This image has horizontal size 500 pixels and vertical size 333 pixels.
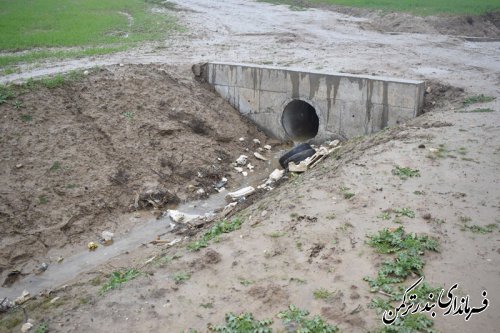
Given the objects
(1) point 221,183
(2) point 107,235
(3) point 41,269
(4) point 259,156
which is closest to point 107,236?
(2) point 107,235

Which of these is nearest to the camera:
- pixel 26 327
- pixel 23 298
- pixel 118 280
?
pixel 26 327

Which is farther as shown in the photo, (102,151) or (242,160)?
(242,160)

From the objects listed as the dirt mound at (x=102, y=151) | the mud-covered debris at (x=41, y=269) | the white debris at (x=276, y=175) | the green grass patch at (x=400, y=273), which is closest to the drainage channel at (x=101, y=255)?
the mud-covered debris at (x=41, y=269)

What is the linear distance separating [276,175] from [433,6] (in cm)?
2191

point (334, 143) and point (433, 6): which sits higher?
point (433, 6)

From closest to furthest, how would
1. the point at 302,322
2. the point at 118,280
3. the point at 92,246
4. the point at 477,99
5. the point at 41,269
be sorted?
the point at 302,322 < the point at 118,280 < the point at 41,269 < the point at 92,246 < the point at 477,99

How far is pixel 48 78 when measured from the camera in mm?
14938

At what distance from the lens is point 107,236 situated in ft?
38.0

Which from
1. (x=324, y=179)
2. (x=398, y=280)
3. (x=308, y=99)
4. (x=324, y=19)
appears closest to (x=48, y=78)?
(x=308, y=99)

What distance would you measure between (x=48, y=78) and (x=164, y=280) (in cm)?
1017

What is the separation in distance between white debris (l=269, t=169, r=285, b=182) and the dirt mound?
5.18 feet

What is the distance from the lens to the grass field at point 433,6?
28.6m

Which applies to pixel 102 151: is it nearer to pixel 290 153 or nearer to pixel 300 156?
pixel 290 153

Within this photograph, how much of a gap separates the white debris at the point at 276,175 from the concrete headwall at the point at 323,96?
269cm
